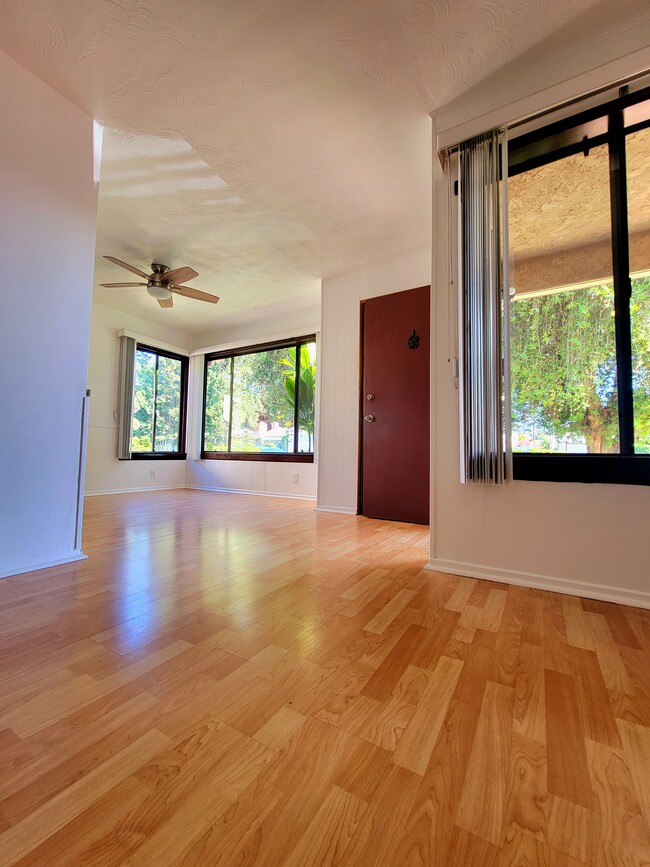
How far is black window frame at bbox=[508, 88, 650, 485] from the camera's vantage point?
157 cm

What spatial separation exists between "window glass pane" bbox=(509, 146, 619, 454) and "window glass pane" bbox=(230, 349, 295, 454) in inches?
137

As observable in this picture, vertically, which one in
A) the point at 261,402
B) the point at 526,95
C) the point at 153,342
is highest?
the point at 526,95

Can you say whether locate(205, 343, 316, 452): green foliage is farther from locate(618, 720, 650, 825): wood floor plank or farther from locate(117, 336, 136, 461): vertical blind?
locate(618, 720, 650, 825): wood floor plank

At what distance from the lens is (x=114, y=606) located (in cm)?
138

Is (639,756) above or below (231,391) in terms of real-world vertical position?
below

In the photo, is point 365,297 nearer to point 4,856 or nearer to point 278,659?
point 278,659

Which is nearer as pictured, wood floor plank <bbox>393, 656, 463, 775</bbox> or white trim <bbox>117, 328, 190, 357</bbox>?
wood floor plank <bbox>393, 656, 463, 775</bbox>

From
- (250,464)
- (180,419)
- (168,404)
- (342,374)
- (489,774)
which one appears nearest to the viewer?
(489,774)

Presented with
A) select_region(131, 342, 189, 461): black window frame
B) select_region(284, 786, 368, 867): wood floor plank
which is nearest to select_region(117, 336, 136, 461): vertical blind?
select_region(131, 342, 189, 461): black window frame

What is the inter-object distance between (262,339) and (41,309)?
3450 millimetres

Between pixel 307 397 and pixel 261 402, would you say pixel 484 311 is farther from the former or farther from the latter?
pixel 261 402

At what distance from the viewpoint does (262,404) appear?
530cm

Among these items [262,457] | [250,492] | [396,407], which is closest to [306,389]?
[262,457]

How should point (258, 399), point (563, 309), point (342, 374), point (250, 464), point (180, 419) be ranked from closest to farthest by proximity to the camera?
point (563, 309)
point (342, 374)
point (250, 464)
point (258, 399)
point (180, 419)
